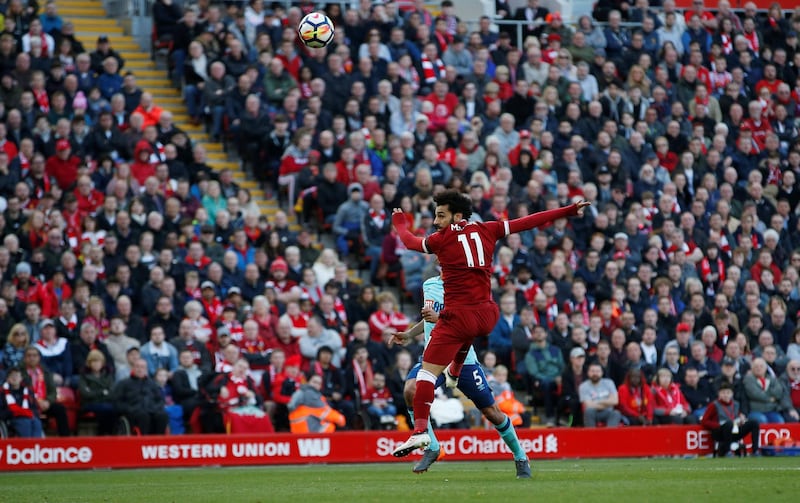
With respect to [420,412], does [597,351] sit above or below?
below

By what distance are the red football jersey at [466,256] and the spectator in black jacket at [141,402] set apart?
24.1 ft

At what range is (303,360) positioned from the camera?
2045cm

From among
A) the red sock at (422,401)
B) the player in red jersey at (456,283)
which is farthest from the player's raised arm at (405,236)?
the red sock at (422,401)

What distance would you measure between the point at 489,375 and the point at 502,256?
107 inches

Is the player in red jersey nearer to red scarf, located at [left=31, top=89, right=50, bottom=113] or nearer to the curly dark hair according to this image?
the curly dark hair

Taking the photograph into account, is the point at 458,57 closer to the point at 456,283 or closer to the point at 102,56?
the point at 102,56

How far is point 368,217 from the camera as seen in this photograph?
22531 mm

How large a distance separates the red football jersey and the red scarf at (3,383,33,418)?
306 inches

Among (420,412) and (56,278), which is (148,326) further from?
(420,412)

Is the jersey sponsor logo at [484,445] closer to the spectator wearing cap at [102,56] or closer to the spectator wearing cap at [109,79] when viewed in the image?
the spectator wearing cap at [109,79]

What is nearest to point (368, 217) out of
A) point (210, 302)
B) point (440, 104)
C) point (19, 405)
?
point (210, 302)

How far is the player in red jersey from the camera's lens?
12508mm

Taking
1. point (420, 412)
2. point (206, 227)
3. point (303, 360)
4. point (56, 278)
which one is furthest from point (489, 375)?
point (420, 412)

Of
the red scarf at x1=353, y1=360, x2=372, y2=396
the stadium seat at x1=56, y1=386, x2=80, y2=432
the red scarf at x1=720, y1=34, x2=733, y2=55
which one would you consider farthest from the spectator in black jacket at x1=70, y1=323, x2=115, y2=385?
the red scarf at x1=720, y1=34, x2=733, y2=55
